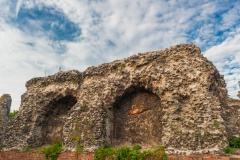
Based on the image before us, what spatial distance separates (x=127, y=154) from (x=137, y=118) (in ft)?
6.10

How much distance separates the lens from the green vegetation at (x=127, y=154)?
707 cm

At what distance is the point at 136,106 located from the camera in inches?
363

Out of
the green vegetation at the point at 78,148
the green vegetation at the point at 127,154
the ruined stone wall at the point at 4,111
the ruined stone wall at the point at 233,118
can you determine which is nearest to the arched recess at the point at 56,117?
the green vegetation at the point at 78,148

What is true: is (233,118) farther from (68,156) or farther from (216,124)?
(68,156)

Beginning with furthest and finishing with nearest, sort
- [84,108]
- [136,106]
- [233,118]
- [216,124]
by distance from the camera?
[84,108]
[136,106]
[233,118]
[216,124]

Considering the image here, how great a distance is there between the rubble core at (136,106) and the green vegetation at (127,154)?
12.0 inches

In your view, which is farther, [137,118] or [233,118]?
[137,118]

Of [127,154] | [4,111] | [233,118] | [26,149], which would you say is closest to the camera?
[127,154]

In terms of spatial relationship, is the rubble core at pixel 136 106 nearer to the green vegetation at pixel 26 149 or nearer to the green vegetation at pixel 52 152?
the green vegetation at pixel 26 149

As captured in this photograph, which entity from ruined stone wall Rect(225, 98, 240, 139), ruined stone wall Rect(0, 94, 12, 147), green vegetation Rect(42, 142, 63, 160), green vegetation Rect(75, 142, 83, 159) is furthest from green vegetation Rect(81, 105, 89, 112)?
ruined stone wall Rect(0, 94, 12, 147)

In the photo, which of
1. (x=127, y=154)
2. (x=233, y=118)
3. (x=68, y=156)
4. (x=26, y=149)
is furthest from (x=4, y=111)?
(x=233, y=118)

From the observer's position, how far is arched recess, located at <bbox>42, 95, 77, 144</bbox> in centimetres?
1109

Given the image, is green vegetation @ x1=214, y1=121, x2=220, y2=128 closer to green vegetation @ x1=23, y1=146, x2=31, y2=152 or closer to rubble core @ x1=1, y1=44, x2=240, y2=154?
rubble core @ x1=1, y1=44, x2=240, y2=154

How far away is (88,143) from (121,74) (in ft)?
10.4
